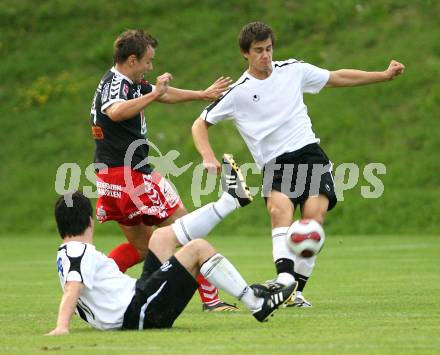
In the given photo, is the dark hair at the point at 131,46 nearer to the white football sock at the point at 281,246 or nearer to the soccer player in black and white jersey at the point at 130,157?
the soccer player in black and white jersey at the point at 130,157

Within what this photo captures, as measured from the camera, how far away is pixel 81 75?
30.0m

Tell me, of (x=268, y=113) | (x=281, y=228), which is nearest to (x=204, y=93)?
(x=268, y=113)

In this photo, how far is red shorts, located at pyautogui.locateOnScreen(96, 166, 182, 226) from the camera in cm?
1041

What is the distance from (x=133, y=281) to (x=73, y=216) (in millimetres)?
611

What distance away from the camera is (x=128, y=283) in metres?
7.84

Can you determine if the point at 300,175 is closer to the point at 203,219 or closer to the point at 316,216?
the point at 316,216

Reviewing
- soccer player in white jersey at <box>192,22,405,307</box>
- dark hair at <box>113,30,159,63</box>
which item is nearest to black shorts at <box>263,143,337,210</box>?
soccer player in white jersey at <box>192,22,405,307</box>

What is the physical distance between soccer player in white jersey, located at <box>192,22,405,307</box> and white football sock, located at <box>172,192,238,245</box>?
1.66 meters

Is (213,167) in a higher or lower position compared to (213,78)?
lower

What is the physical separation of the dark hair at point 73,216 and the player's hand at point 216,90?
8.62 ft

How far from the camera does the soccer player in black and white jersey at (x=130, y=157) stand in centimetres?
1024

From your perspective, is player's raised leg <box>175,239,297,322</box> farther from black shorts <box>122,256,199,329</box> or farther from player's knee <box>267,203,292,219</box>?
player's knee <box>267,203,292,219</box>

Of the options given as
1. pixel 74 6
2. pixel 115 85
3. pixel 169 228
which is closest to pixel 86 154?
pixel 74 6

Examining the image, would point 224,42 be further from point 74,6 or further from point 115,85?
point 115,85
